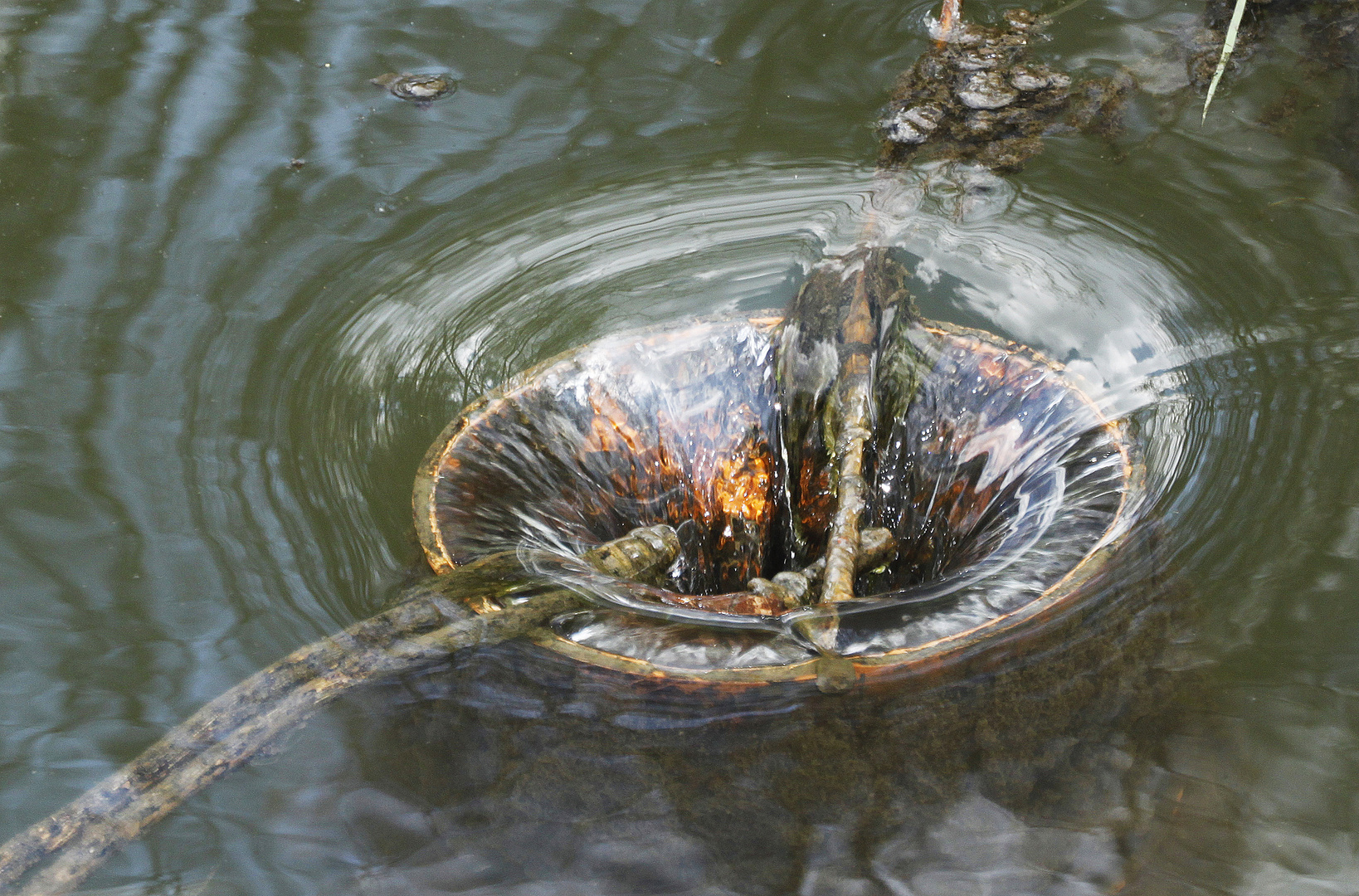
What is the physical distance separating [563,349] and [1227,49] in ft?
6.55

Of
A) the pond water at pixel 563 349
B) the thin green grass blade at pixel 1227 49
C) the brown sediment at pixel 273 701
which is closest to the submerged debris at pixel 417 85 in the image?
→ the pond water at pixel 563 349

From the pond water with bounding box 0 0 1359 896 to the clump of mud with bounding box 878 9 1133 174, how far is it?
96mm

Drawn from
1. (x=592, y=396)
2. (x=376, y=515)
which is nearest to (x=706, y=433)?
(x=592, y=396)

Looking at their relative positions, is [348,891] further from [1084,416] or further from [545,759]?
[1084,416]

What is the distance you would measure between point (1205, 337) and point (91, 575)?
8.40ft

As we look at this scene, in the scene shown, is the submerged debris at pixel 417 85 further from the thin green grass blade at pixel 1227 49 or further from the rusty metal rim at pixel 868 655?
the thin green grass blade at pixel 1227 49

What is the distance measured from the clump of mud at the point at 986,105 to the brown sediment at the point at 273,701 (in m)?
1.92

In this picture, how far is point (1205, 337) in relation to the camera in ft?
8.10

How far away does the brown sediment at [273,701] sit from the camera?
141 centimetres

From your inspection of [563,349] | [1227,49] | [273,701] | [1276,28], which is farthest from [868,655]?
[1276,28]

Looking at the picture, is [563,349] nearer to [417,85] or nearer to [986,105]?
[417,85]

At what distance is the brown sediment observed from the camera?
141cm

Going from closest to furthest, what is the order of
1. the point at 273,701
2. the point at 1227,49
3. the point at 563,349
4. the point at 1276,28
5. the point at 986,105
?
the point at 273,701 < the point at 563,349 < the point at 1227,49 < the point at 986,105 < the point at 1276,28

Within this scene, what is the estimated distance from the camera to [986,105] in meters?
3.20
